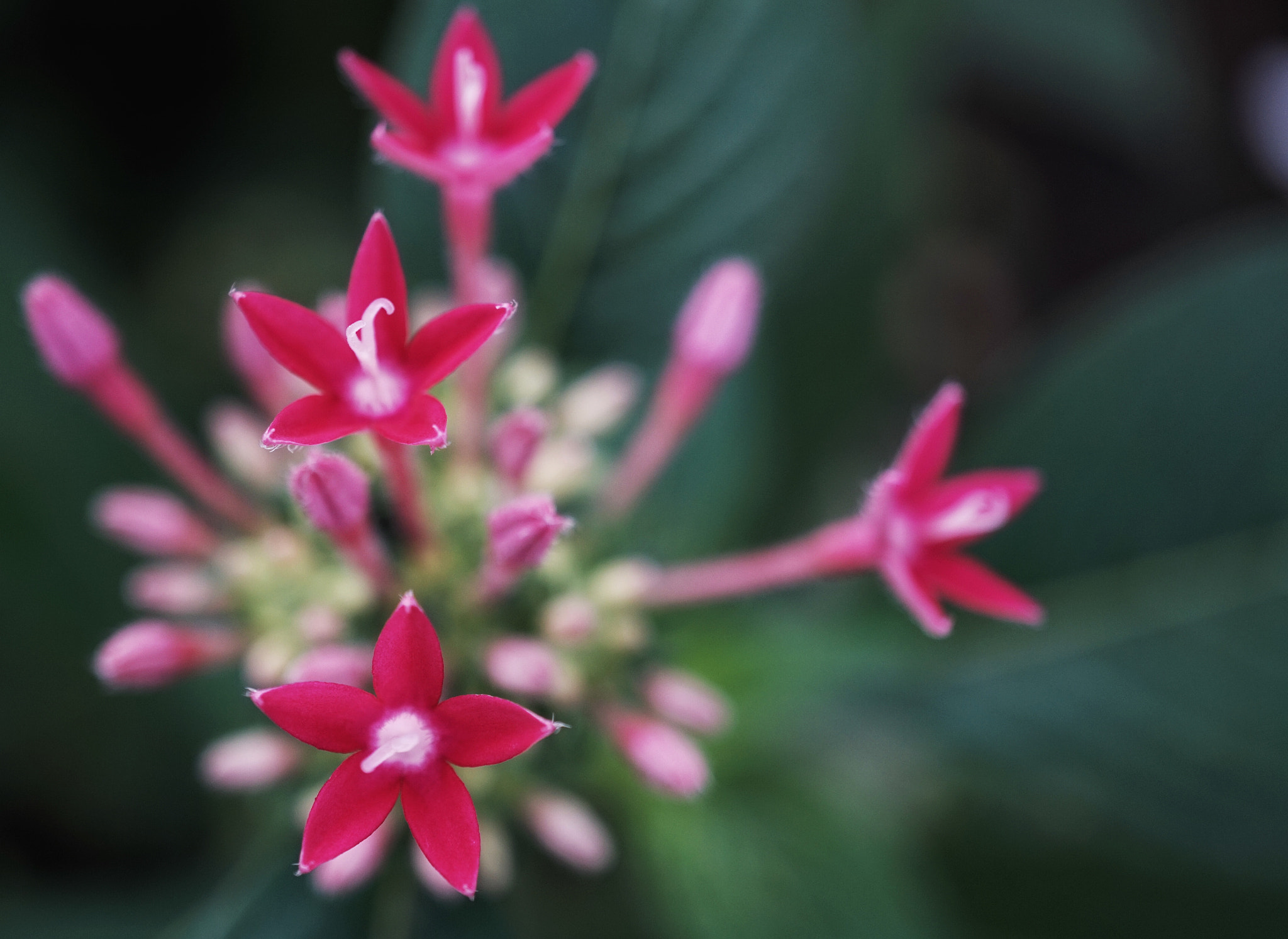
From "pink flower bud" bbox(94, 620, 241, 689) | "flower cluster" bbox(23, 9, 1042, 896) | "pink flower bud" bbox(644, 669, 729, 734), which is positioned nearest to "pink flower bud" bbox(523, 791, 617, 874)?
"flower cluster" bbox(23, 9, 1042, 896)

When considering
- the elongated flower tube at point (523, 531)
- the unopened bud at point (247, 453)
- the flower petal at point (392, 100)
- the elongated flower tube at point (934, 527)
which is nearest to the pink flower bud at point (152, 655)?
the unopened bud at point (247, 453)

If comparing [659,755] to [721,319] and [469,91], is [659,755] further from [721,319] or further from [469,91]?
[469,91]

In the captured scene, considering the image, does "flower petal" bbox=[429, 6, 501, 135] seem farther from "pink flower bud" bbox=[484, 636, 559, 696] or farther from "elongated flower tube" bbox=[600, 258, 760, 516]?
"pink flower bud" bbox=[484, 636, 559, 696]

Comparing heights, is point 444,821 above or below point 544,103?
below

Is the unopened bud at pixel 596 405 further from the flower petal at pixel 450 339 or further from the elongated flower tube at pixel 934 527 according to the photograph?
the flower petal at pixel 450 339

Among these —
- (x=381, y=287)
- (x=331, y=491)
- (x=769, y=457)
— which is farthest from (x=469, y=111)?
(x=769, y=457)

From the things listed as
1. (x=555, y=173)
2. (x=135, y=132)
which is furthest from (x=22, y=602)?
(x=555, y=173)
